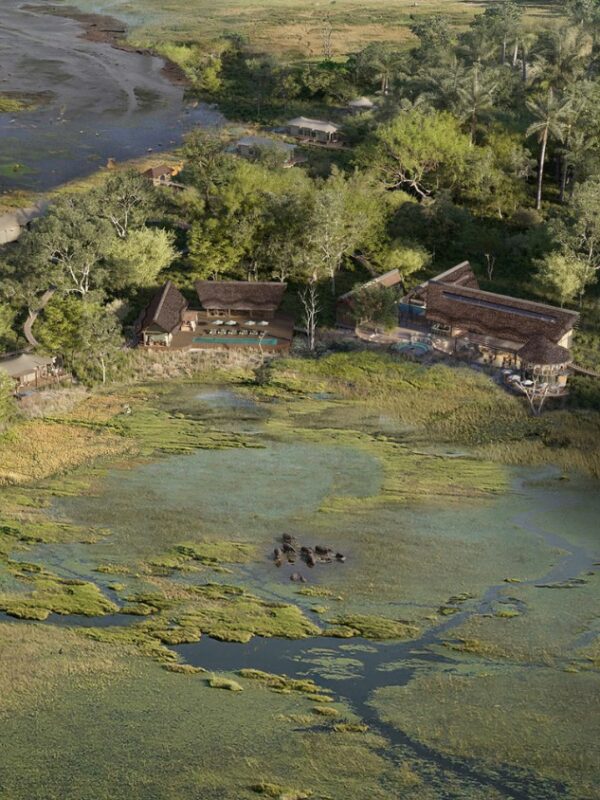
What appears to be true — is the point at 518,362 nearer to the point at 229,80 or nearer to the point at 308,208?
the point at 308,208

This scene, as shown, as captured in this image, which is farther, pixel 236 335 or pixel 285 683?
pixel 236 335

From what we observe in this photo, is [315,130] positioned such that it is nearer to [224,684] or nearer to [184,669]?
[184,669]

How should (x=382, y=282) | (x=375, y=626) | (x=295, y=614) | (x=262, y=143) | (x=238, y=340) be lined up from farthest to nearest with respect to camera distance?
(x=262, y=143) → (x=382, y=282) → (x=238, y=340) → (x=295, y=614) → (x=375, y=626)

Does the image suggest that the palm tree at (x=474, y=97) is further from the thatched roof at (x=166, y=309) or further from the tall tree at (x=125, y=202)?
the thatched roof at (x=166, y=309)

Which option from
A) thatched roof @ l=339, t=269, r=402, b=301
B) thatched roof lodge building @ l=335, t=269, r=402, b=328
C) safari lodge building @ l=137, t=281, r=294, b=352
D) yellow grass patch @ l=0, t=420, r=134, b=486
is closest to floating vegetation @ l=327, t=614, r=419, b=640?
yellow grass patch @ l=0, t=420, r=134, b=486

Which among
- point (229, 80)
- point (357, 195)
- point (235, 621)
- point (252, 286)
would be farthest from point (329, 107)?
point (235, 621)

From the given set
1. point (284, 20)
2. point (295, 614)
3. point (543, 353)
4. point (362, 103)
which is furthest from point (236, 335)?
point (284, 20)

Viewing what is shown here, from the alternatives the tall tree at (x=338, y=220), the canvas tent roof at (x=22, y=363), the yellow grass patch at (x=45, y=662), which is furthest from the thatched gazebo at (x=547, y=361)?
the yellow grass patch at (x=45, y=662)
